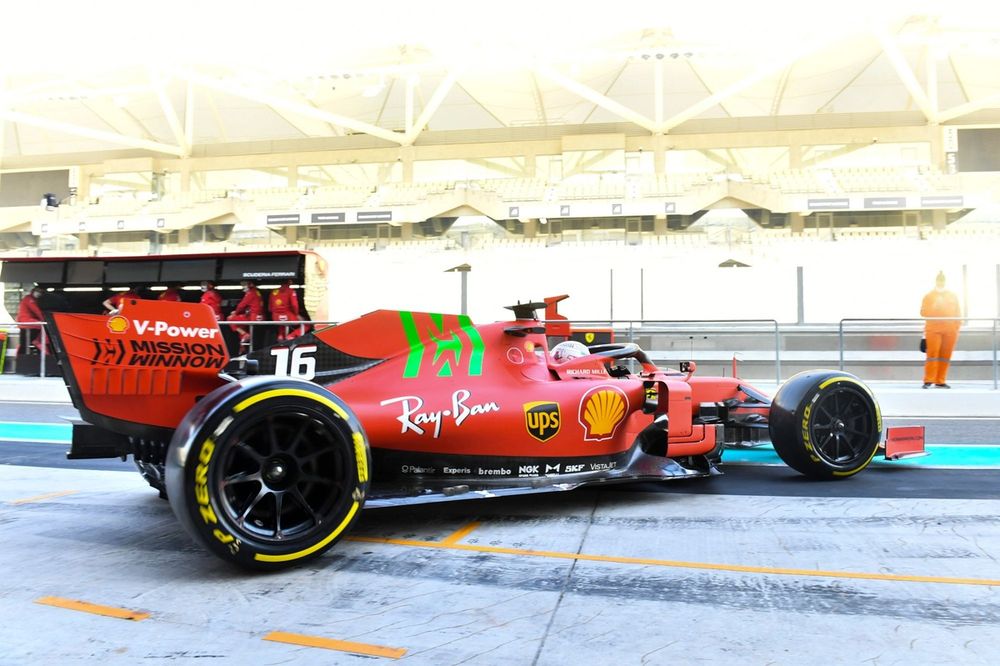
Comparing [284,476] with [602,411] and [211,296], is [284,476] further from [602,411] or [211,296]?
[211,296]

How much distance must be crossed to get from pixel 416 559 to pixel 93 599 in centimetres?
143

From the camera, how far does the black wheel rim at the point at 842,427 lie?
18.1 feet

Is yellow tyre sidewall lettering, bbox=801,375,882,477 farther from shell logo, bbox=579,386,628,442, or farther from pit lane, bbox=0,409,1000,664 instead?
shell logo, bbox=579,386,628,442

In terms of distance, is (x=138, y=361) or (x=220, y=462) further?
(x=138, y=361)

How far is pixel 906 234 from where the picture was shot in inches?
1031

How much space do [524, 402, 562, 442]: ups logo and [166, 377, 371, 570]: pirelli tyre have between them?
126cm

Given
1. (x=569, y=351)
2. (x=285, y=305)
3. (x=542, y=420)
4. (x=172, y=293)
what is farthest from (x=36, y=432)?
(x=542, y=420)

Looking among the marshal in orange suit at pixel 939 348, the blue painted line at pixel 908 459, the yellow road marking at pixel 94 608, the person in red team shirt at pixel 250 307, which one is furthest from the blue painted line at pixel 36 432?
the marshal in orange suit at pixel 939 348

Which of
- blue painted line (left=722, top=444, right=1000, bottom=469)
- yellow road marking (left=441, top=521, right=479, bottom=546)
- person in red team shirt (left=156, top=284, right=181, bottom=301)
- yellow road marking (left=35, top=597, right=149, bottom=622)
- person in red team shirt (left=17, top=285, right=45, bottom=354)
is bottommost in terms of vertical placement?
yellow road marking (left=35, top=597, right=149, bottom=622)

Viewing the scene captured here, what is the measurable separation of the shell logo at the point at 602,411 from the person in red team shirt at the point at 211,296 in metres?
11.3

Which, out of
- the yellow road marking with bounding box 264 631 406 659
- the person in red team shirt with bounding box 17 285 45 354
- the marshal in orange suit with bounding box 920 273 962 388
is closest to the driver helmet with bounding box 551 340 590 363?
the yellow road marking with bounding box 264 631 406 659

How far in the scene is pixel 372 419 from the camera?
3.98 meters

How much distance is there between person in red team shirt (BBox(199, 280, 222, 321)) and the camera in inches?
560

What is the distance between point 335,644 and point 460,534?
1570mm
